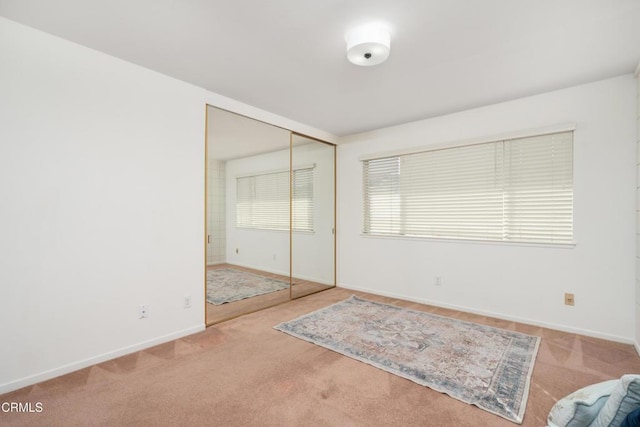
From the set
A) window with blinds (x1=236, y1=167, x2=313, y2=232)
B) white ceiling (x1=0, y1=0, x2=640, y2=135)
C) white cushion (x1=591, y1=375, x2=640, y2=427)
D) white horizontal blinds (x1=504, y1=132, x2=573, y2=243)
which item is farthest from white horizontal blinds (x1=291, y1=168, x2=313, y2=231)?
white cushion (x1=591, y1=375, x2=640, y2=427)

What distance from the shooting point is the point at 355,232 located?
4.72 metres

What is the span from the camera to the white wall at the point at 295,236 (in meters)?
4.11

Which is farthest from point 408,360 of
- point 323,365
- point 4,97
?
point 4,97

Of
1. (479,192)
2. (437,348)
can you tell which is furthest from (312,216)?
(437,348)

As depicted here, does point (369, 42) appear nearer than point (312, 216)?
Yes

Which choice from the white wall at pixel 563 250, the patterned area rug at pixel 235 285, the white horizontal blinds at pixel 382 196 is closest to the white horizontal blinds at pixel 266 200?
the patterned area rug at pixel 235 285

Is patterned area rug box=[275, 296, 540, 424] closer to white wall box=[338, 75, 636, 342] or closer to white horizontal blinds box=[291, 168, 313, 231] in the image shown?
white wall box=[338, 75, 636, 342]

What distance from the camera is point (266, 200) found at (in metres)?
4.54

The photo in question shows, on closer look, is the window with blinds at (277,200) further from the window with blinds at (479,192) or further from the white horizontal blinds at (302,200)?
the window with blinds at (479,192)

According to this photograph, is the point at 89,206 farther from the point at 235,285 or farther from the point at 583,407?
the point at 583,407

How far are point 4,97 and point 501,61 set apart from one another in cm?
360

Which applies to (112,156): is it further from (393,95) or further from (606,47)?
(606,47)

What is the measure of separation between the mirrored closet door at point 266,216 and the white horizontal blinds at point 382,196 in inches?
24.1

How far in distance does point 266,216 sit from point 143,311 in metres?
2.15
